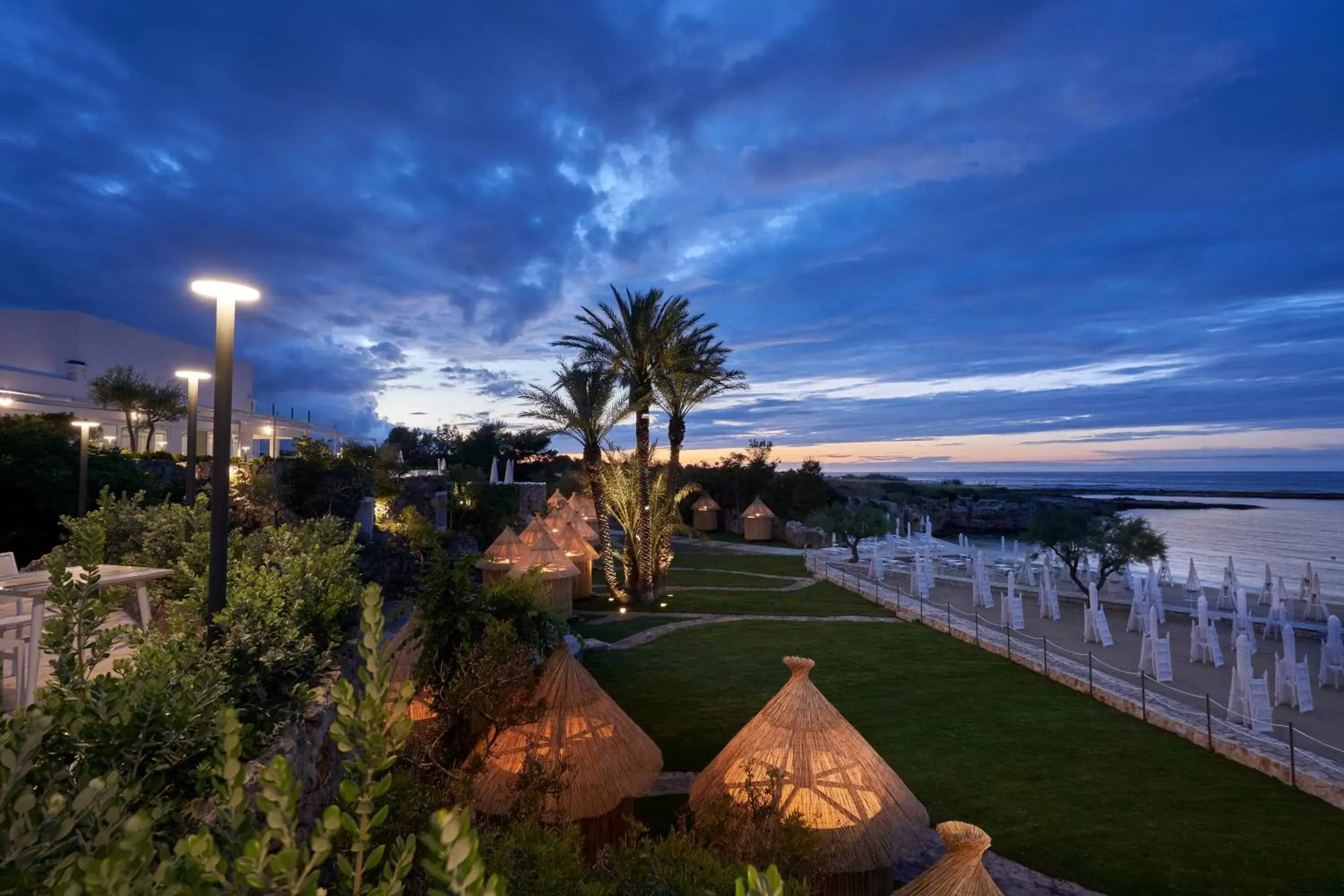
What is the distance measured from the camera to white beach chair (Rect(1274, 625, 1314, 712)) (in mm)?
10383

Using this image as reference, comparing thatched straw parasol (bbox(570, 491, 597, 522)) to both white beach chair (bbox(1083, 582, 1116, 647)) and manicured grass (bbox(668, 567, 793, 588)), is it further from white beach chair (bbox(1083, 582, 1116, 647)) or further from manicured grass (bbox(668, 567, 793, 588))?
white beach chair (bbox(1083, 582, 1116, 647))

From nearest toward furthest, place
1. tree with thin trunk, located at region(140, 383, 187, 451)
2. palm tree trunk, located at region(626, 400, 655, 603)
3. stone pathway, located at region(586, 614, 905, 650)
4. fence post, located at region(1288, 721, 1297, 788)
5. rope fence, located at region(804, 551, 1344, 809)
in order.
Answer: fence post, located at region(1288, 721, 1297, 788)
rope fence, located at region(804, 551, 1344, 809)
stone pathway, located at region(586, 614, 905, 650)
palm tree trunk, located at region(626, 400, 655, 603)
tree with thin trunk, located at region(140, 383, 187, 451)

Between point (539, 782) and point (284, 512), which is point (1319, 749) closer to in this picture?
point (539, 782)

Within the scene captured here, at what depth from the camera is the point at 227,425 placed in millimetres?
4711

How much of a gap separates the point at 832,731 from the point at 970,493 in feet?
244

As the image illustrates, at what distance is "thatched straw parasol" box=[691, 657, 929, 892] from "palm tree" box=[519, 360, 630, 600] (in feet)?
44.6

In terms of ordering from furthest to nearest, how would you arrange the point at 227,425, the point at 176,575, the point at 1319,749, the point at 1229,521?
the point at 1229,521, the point at 1319,749, the point at 176,575, the point at 227,425

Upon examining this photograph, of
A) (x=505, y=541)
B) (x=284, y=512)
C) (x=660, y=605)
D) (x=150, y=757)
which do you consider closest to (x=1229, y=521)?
(x=660, y=605)

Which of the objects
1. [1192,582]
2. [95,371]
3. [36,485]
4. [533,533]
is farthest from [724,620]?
[95,371]

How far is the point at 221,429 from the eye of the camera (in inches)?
182

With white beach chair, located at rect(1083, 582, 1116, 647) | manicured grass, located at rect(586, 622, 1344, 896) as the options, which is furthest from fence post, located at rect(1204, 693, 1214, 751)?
white beach chair, located at rect(1083, 582, 1116, 647)

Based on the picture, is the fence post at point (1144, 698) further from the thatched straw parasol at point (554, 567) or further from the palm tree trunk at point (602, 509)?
the palm tree trunk at point (602, 509)

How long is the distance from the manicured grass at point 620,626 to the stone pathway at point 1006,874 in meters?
9.19

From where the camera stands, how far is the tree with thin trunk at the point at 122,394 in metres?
24.2
